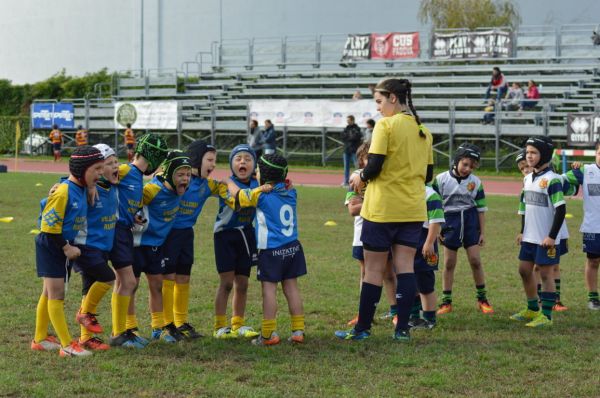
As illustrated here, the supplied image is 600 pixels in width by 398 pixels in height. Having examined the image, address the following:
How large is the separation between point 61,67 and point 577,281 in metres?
44.7

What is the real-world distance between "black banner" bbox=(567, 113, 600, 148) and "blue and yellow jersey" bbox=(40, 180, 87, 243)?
22342 millimetres

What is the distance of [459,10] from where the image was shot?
42.6 metres

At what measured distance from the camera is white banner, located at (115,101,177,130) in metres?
36.4

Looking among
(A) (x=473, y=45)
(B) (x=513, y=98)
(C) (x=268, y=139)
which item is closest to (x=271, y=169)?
(C) (x=268, y=139)

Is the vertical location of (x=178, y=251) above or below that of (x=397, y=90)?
below

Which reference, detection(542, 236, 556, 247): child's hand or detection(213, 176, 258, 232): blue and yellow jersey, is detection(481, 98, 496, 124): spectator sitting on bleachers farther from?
detection(213, 176, 258, 232): blue and yellow jersey

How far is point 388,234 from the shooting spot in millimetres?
7223

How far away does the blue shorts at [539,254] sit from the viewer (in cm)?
808

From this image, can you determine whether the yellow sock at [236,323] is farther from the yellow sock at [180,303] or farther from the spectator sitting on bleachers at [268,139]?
the spectator sitting on bleachers at [268,139]

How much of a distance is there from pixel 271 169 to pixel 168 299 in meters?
1.36

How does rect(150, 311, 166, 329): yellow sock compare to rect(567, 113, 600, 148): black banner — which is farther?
rect(567, 113, 600, 148): black banner

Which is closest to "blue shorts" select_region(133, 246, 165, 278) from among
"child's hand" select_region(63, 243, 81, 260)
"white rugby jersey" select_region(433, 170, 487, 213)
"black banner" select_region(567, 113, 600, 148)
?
"child's hand" select_region(63, 243, 81, 260)

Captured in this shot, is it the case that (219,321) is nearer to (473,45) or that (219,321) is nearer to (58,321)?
(58,321)

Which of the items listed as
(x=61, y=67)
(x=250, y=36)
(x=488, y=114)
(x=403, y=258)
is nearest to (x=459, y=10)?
(x=250, y=36)
